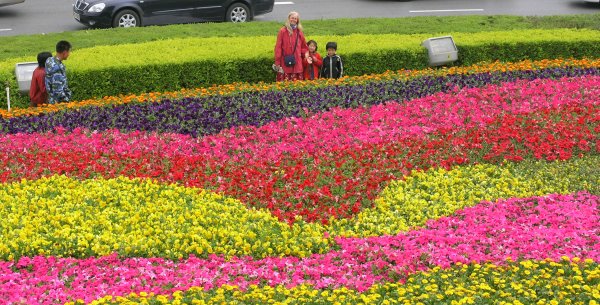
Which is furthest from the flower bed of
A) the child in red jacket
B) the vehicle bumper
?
the vehicle bumper

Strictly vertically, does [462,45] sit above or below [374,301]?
above

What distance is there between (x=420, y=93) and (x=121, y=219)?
6.19 metres

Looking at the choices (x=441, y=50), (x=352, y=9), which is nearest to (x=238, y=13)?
(x=352, y=9)

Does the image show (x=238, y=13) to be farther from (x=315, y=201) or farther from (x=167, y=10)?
(x=315, y=201)

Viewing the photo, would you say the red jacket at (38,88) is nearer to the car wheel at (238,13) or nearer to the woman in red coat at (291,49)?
the woman in red coat at (291,49)

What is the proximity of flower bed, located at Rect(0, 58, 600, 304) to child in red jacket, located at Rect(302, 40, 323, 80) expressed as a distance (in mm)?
1445

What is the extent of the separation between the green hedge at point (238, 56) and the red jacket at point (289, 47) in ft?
3.49

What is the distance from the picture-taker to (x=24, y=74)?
13.7m

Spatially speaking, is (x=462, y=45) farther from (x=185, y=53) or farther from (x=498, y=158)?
(x=498, y=158)

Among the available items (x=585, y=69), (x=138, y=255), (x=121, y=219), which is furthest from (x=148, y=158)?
(x=585, y=69)

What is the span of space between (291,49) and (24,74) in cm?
398

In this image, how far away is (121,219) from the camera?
8.57 metres

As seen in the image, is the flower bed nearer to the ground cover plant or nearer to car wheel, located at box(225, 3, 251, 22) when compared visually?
the ground cover plant

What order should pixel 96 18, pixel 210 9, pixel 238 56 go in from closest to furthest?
pixel 238 56 → pixel 96 18 → pixel 210 9
